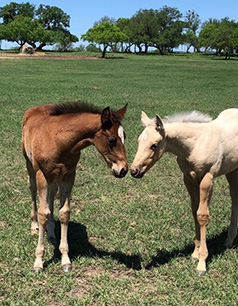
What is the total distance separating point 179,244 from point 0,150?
5238 millimetres

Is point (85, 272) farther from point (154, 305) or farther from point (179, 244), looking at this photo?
point (179, 244)

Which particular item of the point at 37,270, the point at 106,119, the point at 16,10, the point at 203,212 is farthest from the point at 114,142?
the point at 16,10

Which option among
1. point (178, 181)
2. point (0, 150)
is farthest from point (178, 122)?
point (0, 150)

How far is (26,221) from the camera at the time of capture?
520 cm

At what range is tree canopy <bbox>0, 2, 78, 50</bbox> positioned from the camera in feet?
249

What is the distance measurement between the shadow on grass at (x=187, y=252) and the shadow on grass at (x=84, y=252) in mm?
186

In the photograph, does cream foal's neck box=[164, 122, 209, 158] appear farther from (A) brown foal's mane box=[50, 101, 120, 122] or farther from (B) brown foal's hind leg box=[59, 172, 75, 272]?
(B) brown foal's hind leg box=[59, 172, 75, 272]

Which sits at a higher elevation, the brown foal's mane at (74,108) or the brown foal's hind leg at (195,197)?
the brown foal's mane at (74,108)

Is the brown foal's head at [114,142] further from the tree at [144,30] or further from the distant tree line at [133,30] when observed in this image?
the tree at [144,30]

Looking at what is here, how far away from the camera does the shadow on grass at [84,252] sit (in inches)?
167

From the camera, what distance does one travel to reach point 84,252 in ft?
14.6

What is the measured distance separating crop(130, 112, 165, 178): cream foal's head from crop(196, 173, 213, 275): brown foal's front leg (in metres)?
0.60

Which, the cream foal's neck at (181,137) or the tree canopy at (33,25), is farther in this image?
the tree canopy at (33,25)

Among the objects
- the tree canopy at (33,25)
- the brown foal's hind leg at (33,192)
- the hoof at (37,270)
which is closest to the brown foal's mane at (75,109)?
the brown foal's hind leg at (33,192)
